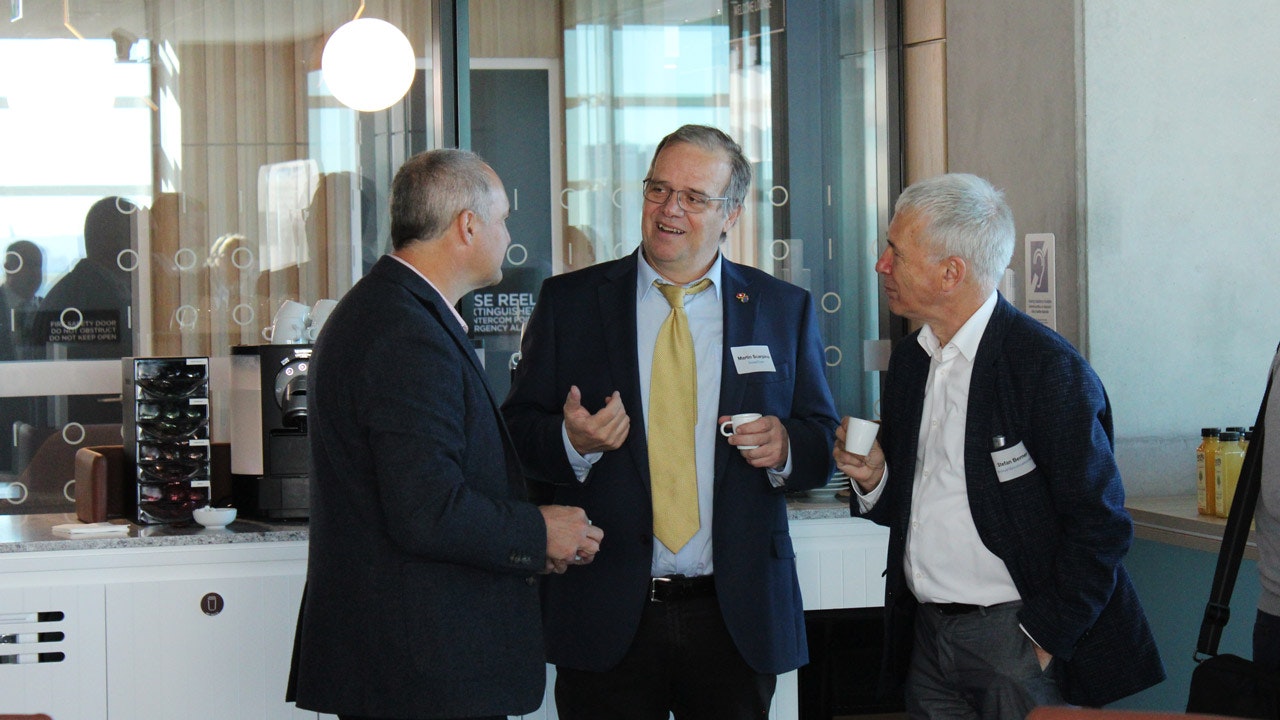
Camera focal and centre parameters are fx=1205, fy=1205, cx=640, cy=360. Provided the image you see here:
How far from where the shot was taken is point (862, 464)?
2.12m

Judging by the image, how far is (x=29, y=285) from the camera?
3.90 metres

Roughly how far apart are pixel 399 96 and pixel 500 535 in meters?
2.65

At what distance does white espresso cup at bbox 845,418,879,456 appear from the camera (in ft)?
6.62

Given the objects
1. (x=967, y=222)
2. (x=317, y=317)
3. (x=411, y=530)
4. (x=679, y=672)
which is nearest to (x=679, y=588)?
(x=679, y=672)

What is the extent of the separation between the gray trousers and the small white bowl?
177cm

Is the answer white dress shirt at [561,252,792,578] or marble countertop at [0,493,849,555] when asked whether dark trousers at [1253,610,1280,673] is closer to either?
white dress shirt at [561,252,792,578]

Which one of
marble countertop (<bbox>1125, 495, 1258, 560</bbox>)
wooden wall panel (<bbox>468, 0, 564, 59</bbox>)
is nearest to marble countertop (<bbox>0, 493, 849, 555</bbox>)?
marble countertop (<bbox>1125, 495, 1258, 560</bbox>)

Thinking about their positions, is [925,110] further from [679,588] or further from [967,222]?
[679,588]

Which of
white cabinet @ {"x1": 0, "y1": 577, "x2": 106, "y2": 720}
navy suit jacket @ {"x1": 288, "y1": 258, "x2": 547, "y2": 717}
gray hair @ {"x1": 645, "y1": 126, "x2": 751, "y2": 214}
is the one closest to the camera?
navy suit jacket @ {"x1": 288, "y1": 258, "x2": 547, "y2": 717}

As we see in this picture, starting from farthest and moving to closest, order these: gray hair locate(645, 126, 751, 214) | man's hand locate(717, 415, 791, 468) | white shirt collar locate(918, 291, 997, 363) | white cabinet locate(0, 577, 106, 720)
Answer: white cabinet locate(0, 577, 106, 720) < gray hair locate(645, 126, 751, 214) < man's hand locate(717, 415, 791, 468) < white shirt collar locate(918, 291, 997, 363)

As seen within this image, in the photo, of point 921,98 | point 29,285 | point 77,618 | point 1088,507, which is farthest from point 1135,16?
point 29,285

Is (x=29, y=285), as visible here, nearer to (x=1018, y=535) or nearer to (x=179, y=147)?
(x=179, y=147)

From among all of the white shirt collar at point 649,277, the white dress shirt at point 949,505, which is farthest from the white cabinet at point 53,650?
the white dress shirt at point 949,505

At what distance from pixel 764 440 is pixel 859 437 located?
0.17 meters
